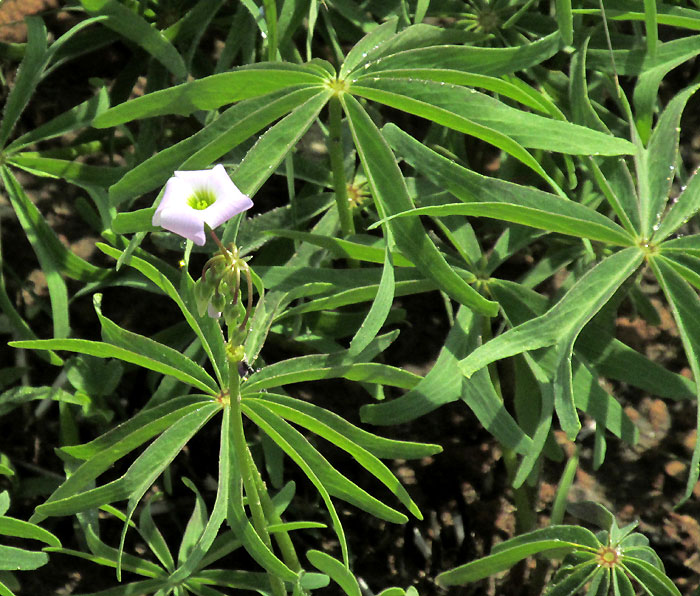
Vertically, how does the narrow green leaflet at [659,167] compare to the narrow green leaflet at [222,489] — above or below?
above

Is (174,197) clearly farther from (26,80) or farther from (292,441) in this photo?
(26,80)

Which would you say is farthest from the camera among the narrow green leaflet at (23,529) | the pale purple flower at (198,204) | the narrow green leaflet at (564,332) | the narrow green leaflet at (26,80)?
the narrow green leaflet at (26,80)

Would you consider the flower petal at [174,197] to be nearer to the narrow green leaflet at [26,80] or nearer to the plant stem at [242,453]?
the plant stem at [242,453]

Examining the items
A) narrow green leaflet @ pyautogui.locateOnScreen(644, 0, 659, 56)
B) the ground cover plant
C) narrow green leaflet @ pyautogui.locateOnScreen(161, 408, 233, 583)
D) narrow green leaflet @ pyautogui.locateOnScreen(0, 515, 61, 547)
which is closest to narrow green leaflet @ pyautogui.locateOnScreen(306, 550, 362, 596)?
the ground cover plant

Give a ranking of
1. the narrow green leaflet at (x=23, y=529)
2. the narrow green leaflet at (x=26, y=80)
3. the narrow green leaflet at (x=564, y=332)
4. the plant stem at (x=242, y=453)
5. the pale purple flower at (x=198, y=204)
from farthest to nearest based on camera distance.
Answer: the narrow green leaflet at (x=26, y=80) < the narrow green leaflet at (x=23, y=529) < the narrow green leaflet at (x=564, y=332) < the plant stem at (x=242, y=453) < the pale purple flower at (x=198, y=204)

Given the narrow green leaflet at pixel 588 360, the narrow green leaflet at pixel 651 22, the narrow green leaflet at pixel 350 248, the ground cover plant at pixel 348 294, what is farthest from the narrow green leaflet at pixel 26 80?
the narrow green leaflet at pixel 651 22

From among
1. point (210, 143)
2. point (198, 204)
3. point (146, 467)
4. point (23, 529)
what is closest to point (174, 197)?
point (198, 204)

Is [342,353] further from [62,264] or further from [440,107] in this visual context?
[62,264]

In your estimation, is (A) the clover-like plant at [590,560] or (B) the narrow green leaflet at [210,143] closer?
(B) the narrow green leaflet at [210,143]

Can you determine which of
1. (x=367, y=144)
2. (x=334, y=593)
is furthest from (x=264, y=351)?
(x=367, y=144)
